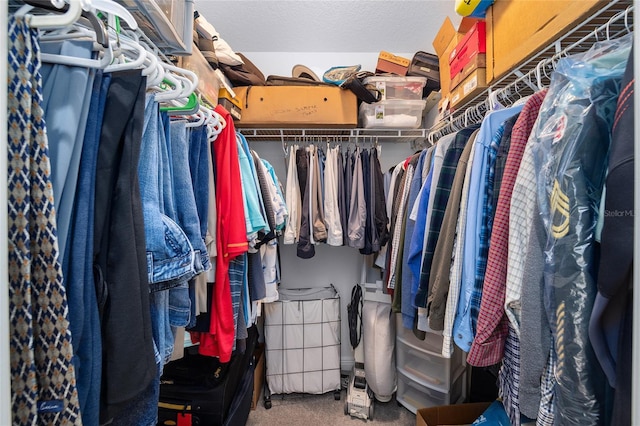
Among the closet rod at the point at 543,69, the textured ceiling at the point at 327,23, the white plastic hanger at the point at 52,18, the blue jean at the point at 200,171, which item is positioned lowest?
the blue jean at the point at 200,171

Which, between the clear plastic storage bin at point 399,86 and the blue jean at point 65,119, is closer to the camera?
the blue jean at point 65,119

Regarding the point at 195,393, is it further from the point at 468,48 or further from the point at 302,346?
the point at 468,48

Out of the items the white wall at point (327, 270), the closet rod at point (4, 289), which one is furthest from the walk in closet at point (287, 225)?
the white wall at point (327, 270)

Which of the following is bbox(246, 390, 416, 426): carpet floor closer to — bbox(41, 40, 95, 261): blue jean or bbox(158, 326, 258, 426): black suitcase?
bbox(158, 326, 258, 426): black suitcase

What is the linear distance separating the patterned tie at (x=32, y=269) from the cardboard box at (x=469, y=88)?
1.31 metres

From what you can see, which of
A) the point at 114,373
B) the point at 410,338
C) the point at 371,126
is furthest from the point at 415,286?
the point at 371,126

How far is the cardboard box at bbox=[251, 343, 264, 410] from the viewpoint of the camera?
68.4 inches

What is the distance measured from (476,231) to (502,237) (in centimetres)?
9

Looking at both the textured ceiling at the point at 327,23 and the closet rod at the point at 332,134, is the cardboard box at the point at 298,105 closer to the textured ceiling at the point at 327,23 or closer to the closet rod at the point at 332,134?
the closet rod at the point at 332,134

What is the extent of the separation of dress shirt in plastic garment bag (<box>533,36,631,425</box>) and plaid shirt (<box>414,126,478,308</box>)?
0.39 metres

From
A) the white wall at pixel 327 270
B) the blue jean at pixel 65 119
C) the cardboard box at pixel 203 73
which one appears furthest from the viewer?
the white wall at pixel 327 270

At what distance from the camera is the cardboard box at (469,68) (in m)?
1.12

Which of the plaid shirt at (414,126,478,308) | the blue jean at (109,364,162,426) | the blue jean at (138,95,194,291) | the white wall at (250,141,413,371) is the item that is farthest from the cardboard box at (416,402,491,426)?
the blue jean at (138,95,194,291)

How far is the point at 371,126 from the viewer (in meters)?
1.71
